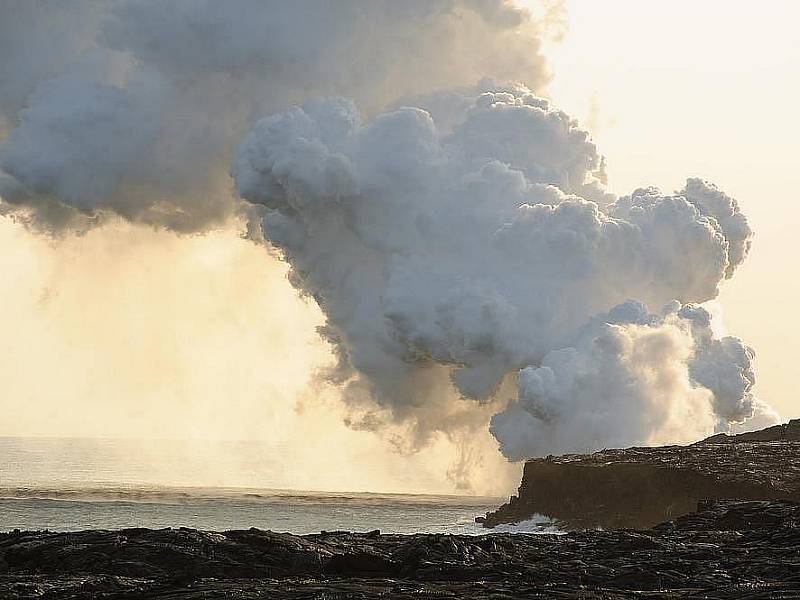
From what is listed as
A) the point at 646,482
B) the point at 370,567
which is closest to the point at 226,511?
the point at 646,482

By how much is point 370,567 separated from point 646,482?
77008 millimetres

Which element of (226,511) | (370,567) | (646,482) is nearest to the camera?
(370,567)

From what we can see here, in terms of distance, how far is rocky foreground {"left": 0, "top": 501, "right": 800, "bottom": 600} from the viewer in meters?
29.2

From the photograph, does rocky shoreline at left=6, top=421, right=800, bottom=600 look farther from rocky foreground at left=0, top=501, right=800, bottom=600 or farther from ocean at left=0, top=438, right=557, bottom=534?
ocean at left=0, top=438, right=557, bottom=534

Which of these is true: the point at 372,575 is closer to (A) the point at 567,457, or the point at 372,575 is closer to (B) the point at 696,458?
(B) the point at 696,458

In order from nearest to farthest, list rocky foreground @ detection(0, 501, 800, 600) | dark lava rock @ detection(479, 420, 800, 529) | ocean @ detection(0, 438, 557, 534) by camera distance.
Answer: rocky foreground @ detection(0, 501, 800, 600), dark lava rock @ detection(479, 420, 800, 529), ocean @ detection(0, 438, 557, 534)

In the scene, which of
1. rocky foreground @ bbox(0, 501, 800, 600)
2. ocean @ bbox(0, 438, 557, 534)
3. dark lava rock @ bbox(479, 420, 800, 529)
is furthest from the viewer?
ocean @ bbox(0, 438, 557, 534)

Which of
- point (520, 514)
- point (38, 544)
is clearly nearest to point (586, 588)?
point (38, 544)

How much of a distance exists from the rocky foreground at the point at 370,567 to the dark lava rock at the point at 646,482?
58378 millimetres

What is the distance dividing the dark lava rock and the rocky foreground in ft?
192

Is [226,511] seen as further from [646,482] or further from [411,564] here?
[411,564]

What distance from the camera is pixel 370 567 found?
33.8m

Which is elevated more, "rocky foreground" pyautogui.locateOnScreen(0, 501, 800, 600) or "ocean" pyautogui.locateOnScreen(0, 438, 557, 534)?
"ocean" pyautogui.locateOnScreen(0, 438, 557, 534)

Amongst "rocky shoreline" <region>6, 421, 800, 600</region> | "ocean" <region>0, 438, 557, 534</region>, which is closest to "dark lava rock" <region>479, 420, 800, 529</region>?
"ocean" <region>0, 438, 557, 534</region>
